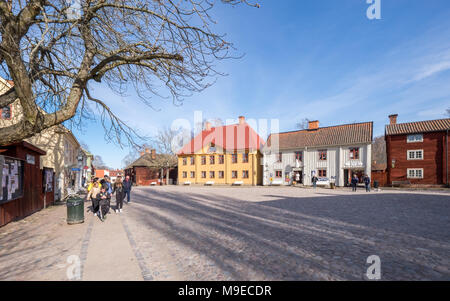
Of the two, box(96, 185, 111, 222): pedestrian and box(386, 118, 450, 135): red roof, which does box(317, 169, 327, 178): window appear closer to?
box(386, 118, 450, 135): red roof

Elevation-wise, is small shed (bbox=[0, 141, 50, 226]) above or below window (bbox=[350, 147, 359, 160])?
below

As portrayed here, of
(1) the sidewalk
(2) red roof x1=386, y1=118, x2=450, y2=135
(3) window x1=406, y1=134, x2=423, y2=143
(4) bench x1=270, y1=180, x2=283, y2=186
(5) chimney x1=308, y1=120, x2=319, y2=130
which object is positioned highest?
(5) chimney x1=308, y1=120, x2=319, y2=130

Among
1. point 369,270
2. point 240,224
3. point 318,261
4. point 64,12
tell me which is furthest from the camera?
point 240,224

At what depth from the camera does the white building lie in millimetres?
29812

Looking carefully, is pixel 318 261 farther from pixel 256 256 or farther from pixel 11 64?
pixel 11 64

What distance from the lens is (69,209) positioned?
27.1 ft

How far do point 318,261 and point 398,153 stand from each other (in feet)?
103

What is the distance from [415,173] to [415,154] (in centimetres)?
222

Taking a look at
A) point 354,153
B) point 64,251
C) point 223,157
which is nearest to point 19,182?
point 64,251

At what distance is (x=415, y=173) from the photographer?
91.7 feet

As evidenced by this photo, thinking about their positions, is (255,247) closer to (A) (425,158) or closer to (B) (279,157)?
(A) (425,158)

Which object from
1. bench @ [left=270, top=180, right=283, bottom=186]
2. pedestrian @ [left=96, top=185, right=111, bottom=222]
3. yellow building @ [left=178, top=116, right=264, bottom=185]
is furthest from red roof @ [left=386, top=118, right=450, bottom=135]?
pedestrian @ [left=96, top=185, right=111, bottom=222]
